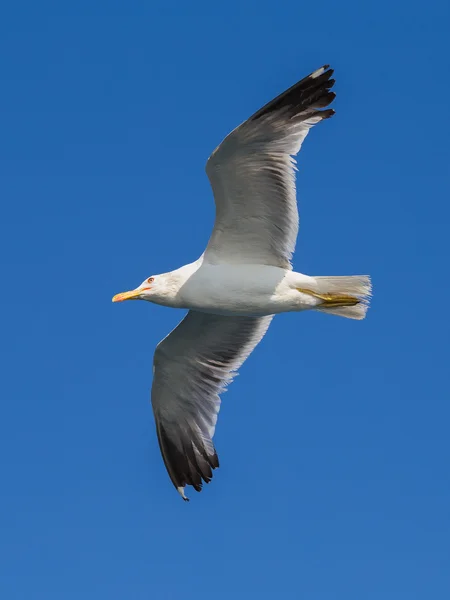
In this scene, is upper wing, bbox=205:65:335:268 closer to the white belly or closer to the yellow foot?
the white belly

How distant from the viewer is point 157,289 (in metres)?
12.9

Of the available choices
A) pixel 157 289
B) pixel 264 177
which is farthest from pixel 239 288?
pixel 264 177

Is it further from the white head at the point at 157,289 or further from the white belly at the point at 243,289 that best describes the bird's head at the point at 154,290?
the white belly at the point at 243,289

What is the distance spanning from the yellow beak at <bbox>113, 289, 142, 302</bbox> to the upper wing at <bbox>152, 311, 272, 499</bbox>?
104cm

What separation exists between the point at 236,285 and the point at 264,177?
3.92ft

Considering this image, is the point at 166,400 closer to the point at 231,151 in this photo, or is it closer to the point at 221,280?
the point at 221,280

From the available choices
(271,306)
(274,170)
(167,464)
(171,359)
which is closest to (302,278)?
(271,306)

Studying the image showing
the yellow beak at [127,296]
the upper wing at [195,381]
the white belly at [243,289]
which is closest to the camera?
the white belly at [243,289]

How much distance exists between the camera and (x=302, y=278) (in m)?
12.9

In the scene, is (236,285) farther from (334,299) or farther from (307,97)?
(307,97)

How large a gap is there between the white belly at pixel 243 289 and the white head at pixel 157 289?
11 cm

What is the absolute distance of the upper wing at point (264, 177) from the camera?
12.1 metres

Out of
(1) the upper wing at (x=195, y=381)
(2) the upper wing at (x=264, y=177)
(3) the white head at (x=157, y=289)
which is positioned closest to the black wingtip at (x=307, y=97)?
(2) the upper wing at (x=264, y=177)

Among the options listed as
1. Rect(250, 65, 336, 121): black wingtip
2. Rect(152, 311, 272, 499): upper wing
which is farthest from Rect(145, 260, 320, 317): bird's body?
Rect(250, 65, 336, 121): black wingtip
